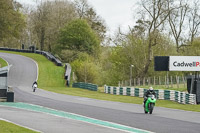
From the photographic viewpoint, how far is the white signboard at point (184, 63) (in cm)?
3888

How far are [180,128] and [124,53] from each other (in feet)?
181

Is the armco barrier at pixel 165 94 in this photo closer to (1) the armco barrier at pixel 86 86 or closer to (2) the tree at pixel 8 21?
(1) the armco barrier at pixel 86 86

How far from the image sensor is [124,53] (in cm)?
7244

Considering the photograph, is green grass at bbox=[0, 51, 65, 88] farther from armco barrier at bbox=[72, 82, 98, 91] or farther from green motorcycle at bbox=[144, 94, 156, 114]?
green motorcycle at bbox=[144, 94, 156, 114]

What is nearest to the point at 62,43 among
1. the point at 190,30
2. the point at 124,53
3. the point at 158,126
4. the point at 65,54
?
the point at 65,54

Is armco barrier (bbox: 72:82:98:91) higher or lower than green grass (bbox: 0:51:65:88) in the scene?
lower

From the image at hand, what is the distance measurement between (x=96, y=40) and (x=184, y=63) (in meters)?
49.1

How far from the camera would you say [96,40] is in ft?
287

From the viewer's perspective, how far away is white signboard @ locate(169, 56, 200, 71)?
3888 centimetres

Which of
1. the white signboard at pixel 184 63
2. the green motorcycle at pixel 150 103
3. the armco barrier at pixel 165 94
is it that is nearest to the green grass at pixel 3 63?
the armco barrier at pixel 165 94

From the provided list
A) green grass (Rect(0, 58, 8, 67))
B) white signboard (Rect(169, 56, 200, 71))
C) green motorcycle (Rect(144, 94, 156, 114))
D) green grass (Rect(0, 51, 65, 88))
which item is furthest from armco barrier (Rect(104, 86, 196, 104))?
green grass (Rect(0, 58, 8, 67))

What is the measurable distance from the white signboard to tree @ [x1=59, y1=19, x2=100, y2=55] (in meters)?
47.0

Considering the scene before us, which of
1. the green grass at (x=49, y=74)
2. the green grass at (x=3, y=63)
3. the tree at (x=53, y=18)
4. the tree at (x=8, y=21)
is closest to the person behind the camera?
the green grass at (x=49, y=74)

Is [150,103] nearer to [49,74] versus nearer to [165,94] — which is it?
[165,94]
